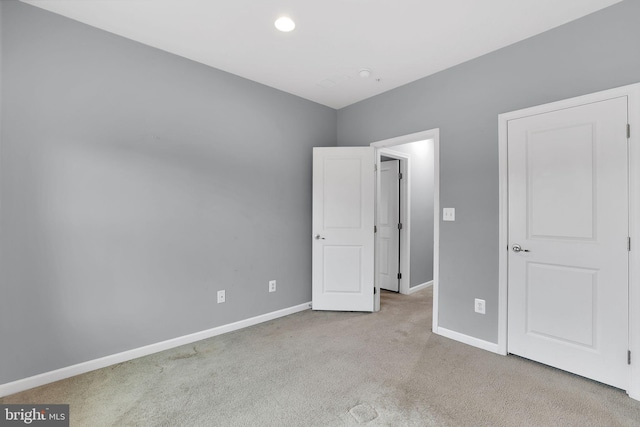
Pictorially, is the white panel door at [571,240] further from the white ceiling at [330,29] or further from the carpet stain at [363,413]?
the carpet stain at [363,413]

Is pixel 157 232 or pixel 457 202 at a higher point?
pixel 457 202

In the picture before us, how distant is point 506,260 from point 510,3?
1.94 m

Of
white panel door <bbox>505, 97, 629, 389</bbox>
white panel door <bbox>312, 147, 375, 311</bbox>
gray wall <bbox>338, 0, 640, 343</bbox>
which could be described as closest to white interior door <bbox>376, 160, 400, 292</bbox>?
white panel door <bbox>312, 147, 375, 311</bbox>

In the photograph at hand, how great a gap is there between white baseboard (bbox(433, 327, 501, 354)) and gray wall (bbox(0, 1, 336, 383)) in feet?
5.91

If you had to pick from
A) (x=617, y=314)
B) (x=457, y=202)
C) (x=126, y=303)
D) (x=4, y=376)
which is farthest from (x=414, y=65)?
(x=4, y=376)

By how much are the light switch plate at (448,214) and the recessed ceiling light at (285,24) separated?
2137 mm

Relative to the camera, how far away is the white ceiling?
2.06m

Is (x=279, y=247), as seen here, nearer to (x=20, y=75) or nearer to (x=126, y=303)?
(x=126, y=303)

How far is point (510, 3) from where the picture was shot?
203 cm

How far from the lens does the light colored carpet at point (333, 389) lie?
177cm

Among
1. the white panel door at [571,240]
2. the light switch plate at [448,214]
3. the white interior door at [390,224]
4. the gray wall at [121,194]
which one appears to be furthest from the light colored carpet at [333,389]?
the white interior door at [390,224]

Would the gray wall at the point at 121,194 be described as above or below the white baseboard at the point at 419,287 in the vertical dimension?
above

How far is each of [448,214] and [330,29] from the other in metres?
1.98

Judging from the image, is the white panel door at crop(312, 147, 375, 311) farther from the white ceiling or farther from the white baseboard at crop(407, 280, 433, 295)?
the white baseboard at crop(407, 280, 433, 295)
